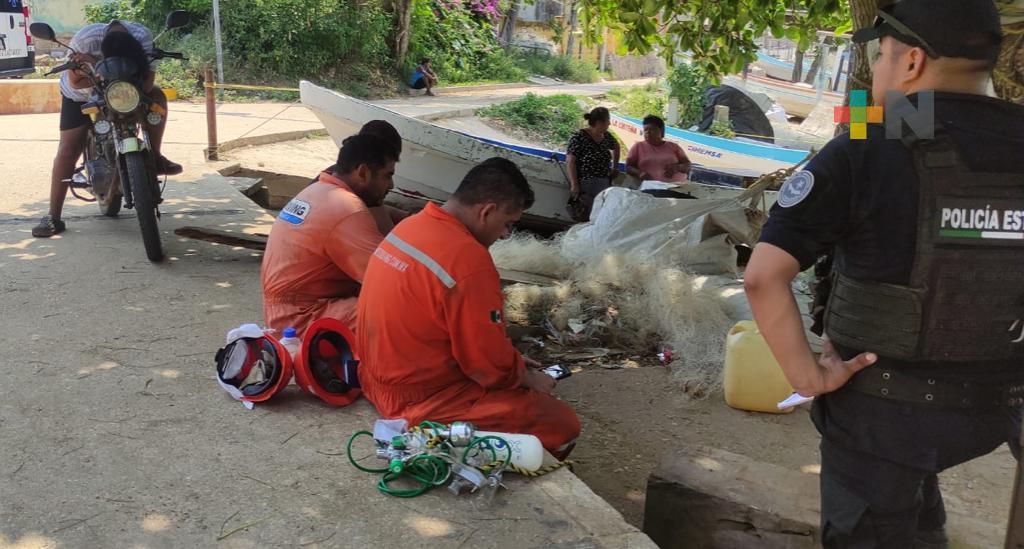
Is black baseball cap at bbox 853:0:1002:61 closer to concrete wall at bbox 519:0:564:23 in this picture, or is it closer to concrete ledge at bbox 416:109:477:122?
concrete ledge at bbox 416:109:477:122

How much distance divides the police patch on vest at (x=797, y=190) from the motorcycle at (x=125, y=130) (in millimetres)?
4706

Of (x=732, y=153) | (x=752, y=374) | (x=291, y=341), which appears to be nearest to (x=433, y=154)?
(x=752, y=374)

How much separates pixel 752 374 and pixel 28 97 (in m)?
13.2

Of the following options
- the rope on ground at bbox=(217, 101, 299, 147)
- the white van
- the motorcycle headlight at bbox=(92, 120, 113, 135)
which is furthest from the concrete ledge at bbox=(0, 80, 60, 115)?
the motorcycle headlight at bbox=(92, 120, 113, 135)

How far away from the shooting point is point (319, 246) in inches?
151

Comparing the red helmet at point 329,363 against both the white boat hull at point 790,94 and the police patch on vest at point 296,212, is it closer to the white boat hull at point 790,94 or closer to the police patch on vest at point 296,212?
the police patch on vest at point 296,212

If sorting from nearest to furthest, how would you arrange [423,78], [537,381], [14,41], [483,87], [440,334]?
[440,334] < [537,381] < [14,41] < [423,78] < [483,87]

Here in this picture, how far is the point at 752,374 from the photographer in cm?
473

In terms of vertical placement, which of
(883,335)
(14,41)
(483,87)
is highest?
(14,41)

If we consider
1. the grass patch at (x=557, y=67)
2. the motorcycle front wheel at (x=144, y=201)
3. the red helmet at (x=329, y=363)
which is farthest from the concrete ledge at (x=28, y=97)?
the grass patch at (x=557, y=67)

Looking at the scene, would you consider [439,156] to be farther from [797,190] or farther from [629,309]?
[797,190]

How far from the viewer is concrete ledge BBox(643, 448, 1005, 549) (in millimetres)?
2734

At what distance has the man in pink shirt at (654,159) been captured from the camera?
9359 millimetres

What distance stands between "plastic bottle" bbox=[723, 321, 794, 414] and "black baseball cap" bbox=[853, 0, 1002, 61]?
2.94 meters
